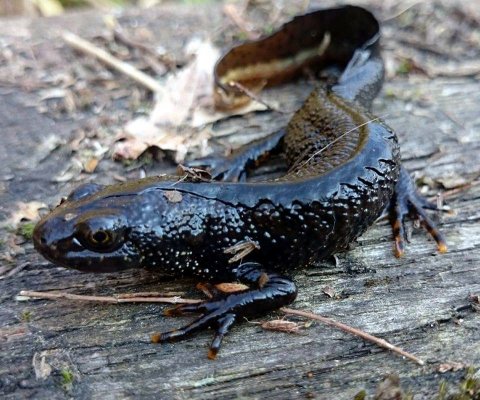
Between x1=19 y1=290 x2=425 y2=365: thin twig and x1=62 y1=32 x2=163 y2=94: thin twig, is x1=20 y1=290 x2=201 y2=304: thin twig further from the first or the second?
x1=62 y1=32 x2=163 y2=94: thin twig

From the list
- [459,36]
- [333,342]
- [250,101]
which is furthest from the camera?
[459,36]

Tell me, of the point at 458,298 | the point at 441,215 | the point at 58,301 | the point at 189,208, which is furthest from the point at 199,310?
the point at 441,215

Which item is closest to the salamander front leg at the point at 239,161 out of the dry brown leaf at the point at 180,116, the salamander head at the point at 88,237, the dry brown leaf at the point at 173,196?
the dry brown leaf at the point at 180,116

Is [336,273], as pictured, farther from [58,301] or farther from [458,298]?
[58,301]

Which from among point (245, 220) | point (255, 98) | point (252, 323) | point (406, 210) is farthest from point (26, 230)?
point (406, 210)

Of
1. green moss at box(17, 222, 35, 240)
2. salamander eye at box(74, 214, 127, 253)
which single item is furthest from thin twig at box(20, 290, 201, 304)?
green moss at box(17, 222, 35, 240)
